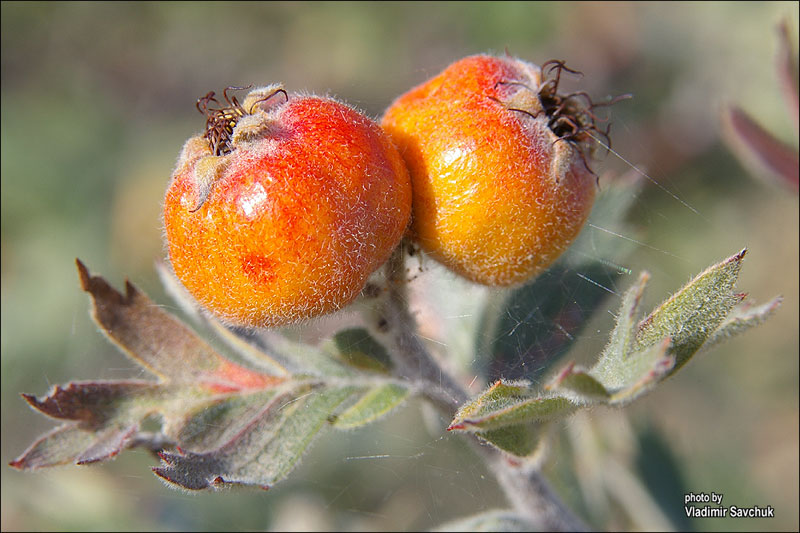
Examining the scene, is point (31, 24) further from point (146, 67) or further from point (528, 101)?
point (528, 101)

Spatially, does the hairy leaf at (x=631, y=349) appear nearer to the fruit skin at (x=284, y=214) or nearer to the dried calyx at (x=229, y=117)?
the fruit skin at (x=284, y=214)

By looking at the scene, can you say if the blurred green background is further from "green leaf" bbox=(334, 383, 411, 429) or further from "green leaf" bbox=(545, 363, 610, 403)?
"green leaf" bbox=(545, 363, 610, 403)

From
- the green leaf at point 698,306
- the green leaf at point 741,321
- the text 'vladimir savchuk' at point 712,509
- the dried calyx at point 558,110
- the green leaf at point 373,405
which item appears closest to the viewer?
the green leaf at point 698,306

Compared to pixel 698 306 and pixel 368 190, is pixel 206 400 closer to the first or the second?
pixel 368 190

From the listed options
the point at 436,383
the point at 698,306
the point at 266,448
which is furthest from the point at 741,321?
the point at 266,448

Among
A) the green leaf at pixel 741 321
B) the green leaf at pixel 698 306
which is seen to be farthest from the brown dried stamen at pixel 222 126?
the green leaf at pixel 741 321

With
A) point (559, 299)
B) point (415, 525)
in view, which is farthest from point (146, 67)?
point (559, 299)

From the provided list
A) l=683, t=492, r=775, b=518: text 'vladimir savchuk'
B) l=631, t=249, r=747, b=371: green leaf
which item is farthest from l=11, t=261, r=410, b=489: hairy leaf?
l=683, t=492, r=775, b=518: text 'vladimir savchuk'
